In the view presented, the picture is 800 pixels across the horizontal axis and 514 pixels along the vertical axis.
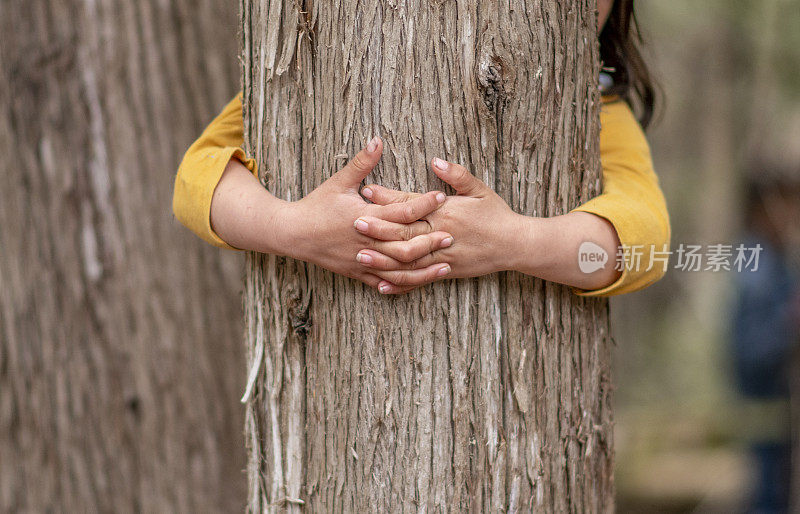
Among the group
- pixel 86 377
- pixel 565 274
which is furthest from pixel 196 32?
pixel 565 274

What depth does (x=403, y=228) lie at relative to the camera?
4.26 feet

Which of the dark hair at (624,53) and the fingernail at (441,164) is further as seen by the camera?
the dark hair at (624,53)

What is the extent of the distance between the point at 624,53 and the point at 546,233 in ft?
3.25

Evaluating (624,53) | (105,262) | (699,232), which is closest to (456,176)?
(624,53)

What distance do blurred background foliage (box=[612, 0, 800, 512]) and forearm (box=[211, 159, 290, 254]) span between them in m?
4.98

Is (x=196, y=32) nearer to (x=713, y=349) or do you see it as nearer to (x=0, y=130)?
(x=0, y=130)

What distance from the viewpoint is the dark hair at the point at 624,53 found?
201 cm

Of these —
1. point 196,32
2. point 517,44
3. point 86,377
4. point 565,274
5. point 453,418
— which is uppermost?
point 196,32

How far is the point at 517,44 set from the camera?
1.36 metres

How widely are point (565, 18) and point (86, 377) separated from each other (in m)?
2.24

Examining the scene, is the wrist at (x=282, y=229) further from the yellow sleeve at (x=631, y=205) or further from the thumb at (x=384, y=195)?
the yellow sleeve at (x=631, y=205)

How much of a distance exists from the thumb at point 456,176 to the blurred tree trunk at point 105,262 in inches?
66.7

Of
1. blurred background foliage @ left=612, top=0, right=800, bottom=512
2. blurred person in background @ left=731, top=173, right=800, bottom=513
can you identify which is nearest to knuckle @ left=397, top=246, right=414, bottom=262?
blurred person in background @ left=731, top=173, right=800, bottom=513

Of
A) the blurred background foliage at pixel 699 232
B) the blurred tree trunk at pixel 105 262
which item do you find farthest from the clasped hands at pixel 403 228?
the blurred background foliage at pixel 699 232
